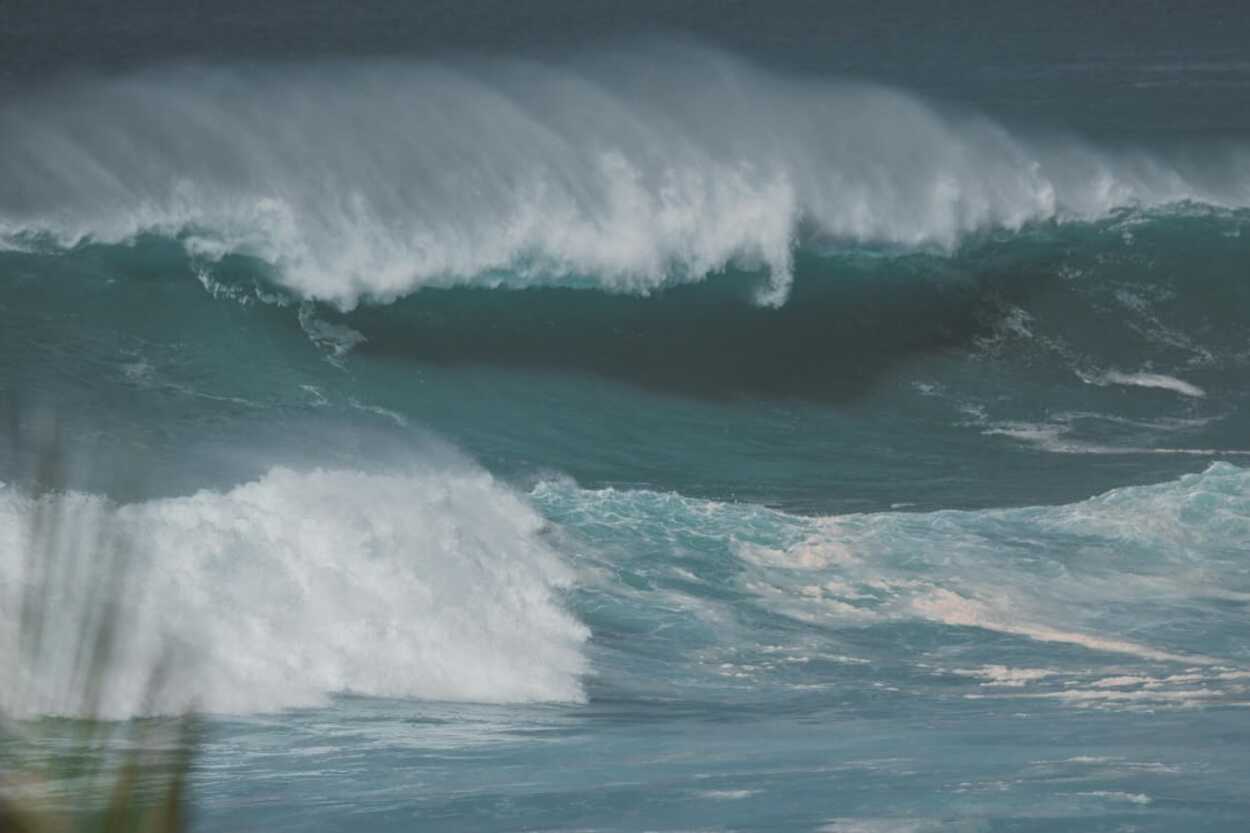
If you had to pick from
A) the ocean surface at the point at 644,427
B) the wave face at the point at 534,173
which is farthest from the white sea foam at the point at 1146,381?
the wave face at the point at 534,173

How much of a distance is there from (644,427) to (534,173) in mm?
3186

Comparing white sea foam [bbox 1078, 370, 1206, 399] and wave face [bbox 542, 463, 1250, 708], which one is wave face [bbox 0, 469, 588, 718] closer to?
wave face [bbox 542, 463, 1250, 708]

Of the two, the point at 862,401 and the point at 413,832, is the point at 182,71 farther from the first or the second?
the point at 413,832

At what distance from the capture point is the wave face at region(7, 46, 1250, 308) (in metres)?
12.6

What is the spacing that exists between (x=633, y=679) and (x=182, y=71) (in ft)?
38.2

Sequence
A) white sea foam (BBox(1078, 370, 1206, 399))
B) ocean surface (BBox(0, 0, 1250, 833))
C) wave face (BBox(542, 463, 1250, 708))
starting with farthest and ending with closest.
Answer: white sea foam (BBox(1078, 370, 1206, 399)), wave face (BBox(542, 463, 1250, 708)), ocean surface (BBox(0, 0, 1250, 833))

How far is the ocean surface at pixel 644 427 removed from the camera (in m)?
5.14

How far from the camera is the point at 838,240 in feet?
43.7

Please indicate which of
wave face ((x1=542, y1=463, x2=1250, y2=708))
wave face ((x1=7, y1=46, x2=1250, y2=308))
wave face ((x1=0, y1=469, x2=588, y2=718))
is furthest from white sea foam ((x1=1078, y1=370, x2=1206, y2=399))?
wave face ((x1=0, y1=469, x2=588, y2=718))

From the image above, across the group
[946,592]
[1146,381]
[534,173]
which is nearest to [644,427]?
[534,173]

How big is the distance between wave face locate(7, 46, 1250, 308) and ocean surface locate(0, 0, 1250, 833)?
0.05 metres

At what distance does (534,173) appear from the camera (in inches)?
531

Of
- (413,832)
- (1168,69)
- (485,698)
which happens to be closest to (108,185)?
(485,698)

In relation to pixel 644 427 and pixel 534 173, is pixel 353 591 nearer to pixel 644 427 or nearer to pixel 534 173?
pixel 644 427
